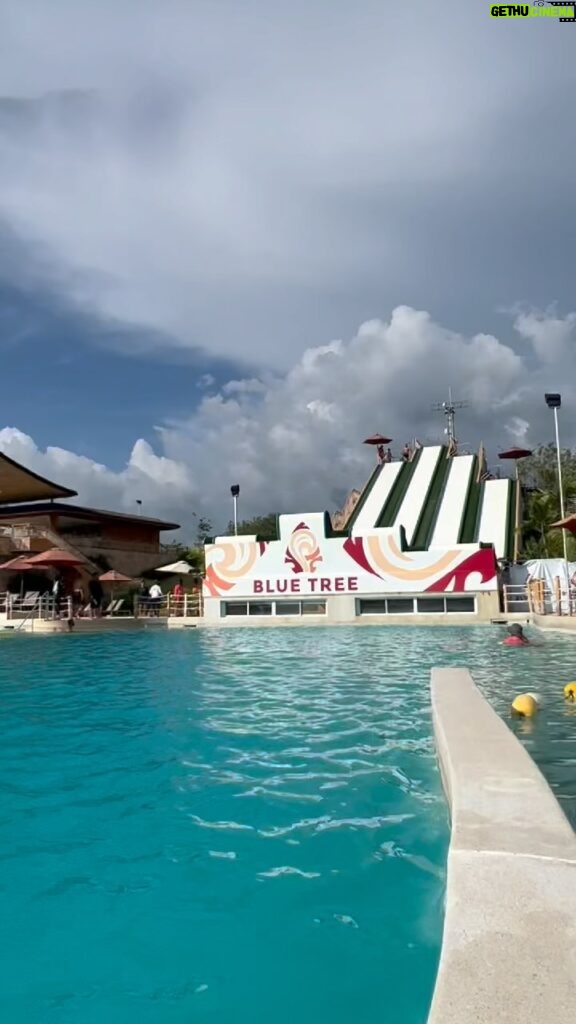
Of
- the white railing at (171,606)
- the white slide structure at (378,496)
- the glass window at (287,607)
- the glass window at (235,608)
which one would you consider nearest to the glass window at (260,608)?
the glass window at (235,608)

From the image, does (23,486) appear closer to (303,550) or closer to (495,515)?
(303,550)

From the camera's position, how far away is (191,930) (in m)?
3.14

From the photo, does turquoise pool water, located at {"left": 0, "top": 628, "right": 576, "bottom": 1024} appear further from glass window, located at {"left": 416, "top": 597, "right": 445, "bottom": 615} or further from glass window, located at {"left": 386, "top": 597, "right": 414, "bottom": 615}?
glass window, located at {"left": 386, "top": 597, "right": 414, "bottom": 615}

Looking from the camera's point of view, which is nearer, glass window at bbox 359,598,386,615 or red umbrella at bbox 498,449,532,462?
glass window at bbox 359,598,386,615

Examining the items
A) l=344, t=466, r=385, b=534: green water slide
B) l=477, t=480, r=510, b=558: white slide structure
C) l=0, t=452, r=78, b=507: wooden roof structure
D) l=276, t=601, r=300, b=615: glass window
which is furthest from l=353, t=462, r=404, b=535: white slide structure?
l=0, t=452, r=78, b=507: wooden roof structure

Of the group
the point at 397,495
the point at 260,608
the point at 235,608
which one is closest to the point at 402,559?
the point at 260,608

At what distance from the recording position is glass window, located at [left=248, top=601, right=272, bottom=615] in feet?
86.6

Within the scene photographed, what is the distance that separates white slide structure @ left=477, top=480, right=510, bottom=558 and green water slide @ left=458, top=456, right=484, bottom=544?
0.20m

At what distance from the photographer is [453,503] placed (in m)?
32.2

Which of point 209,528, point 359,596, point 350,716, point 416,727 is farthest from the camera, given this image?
point 209,528

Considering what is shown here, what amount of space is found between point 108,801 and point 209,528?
189ft

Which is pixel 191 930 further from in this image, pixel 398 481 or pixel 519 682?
pixel 398 481

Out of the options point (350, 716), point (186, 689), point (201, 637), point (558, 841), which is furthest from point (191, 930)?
point (201, 637)

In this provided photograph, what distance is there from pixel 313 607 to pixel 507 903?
77.0 ft
